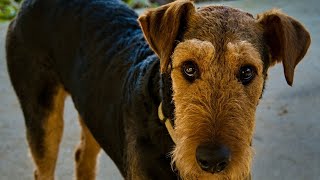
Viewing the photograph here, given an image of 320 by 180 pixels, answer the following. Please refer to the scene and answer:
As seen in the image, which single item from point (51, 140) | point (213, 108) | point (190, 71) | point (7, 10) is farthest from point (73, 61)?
point (7, 10)

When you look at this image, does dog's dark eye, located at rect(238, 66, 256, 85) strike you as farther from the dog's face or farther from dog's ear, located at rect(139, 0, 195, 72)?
dog's ear, located at rect(139, 0, 195, 72)

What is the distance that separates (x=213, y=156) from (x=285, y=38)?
0.52 metres

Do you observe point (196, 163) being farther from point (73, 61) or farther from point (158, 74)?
point (73, 61)

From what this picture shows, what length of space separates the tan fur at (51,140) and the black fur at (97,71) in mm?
41

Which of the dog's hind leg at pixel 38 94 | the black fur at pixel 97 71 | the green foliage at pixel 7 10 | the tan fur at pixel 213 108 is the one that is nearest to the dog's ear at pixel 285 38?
the tan fur at pixel 213 108

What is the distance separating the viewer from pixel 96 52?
8.20 ft

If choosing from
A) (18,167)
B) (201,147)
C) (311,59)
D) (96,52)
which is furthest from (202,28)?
(311,59)

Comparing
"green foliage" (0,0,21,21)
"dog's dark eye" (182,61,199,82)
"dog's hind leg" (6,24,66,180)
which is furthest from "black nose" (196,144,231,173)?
"green foliage" (0,0,21,21)

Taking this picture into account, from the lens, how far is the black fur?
2.09 metres

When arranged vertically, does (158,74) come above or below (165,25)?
below

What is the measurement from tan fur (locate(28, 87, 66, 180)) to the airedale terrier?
11 millimetres

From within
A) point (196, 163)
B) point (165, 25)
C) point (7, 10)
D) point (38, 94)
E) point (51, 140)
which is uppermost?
point (165, 25)

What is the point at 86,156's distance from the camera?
10.1ft

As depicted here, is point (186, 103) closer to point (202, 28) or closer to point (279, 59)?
point (202, 28)
